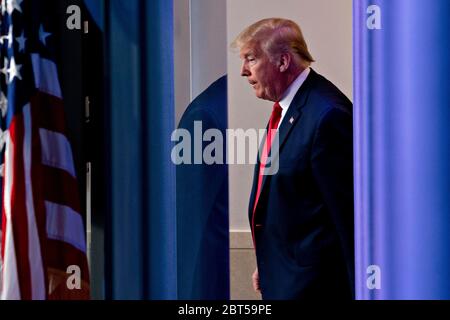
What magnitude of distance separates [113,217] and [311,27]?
0.97 metres

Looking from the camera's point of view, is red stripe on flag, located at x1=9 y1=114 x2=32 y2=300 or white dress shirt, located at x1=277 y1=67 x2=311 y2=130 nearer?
red stripe on flag, located at x1=9 y1=114 x2=32 y2=300

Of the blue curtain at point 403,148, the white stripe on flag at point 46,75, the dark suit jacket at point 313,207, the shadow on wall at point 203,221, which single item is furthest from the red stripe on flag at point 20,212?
the blue curtain at point 403,148

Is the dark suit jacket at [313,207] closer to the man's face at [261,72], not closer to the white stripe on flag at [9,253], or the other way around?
the man's face at [261,72]

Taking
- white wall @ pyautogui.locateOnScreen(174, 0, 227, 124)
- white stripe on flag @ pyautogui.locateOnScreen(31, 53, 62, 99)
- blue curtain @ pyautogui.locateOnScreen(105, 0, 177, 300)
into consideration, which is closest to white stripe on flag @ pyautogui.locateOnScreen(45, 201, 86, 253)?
blue curtain @ pyautogui.locateOnScreen(105, 0, 177, 300)

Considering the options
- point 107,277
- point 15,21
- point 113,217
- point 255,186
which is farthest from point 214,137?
point 15,21

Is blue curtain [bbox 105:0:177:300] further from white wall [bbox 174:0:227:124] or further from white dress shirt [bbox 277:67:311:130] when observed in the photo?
white dress shirt [bbox 277:67:311:130]

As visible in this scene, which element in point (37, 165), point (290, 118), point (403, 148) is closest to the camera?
point (403, 148)

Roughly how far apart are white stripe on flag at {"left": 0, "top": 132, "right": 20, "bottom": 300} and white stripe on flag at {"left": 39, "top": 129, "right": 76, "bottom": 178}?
0.37ft

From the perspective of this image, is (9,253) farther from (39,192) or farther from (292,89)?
(292,89)

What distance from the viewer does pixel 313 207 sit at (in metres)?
2.51

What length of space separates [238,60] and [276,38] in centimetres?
16

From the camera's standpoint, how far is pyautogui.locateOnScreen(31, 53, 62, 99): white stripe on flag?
2.46 meters

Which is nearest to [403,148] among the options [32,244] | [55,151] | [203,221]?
[203,221]

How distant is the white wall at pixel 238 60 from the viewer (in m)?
2.59
